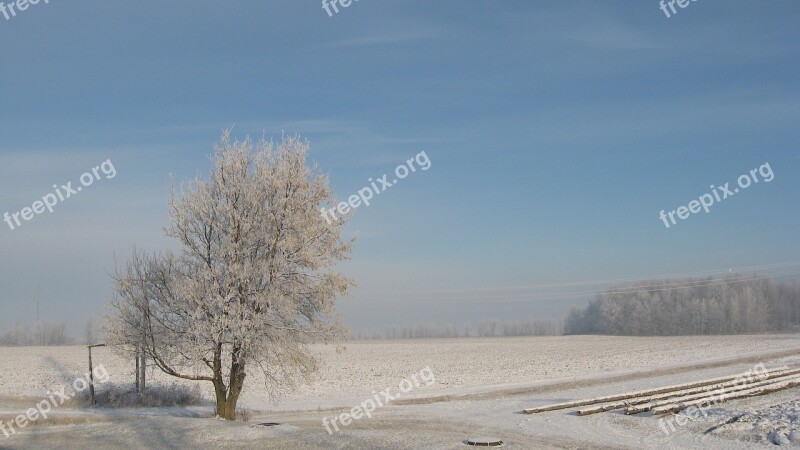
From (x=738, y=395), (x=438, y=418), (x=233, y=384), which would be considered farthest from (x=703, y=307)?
(x=233, y=384)

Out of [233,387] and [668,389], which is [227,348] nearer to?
[233,387]

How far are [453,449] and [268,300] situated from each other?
23.6 ft

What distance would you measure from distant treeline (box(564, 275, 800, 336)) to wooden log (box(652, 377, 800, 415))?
337 ft

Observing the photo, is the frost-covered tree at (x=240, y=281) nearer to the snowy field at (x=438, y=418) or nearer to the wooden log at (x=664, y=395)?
the snowy field at (x=438, y=418)

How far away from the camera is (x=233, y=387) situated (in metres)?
22.7

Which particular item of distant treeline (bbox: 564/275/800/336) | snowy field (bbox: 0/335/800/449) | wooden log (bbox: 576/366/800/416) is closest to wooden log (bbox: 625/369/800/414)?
wooden log (bbox: 576/366/800/416)

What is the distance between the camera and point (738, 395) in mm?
25938

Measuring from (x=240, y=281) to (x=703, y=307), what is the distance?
121 meters

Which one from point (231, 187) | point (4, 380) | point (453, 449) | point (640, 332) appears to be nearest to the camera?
point (453, 449)

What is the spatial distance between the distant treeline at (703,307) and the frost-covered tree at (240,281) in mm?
117309

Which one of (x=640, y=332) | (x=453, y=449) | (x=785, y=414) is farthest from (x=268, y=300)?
(x=640, y=332)

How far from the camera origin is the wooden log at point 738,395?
23.0 m

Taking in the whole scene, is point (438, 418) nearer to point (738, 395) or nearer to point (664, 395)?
point (664, 395)

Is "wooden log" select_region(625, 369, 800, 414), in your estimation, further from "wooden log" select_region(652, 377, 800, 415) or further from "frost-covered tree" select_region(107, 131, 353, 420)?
"frost-covered tree" select_region(107, 131, 353, 420)
